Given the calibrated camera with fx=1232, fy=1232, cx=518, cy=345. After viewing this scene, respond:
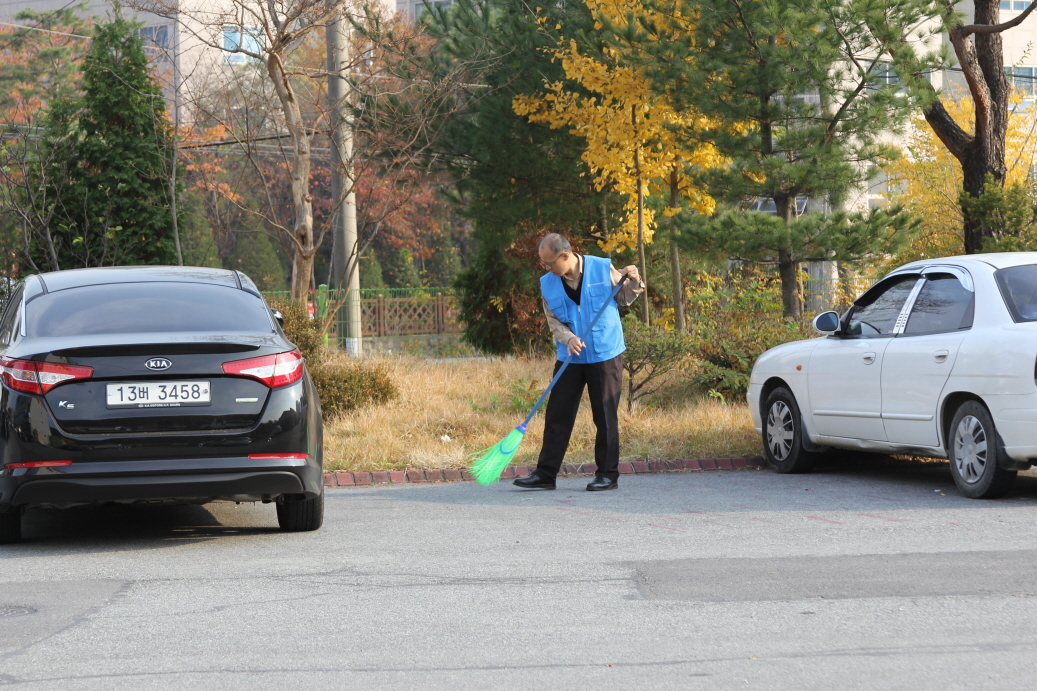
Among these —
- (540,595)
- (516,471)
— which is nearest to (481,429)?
(516,471)

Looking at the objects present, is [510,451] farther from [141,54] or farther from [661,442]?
[141,54]

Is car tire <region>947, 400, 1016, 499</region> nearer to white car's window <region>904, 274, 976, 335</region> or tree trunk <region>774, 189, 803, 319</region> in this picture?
white car's window <region>904, 274, 976, 335</region>

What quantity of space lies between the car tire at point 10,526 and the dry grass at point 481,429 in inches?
135

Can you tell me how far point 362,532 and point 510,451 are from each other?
1955 mm

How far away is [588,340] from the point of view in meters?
8.91

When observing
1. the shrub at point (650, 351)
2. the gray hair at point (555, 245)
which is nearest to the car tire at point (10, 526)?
the gray hair at point (555, 245)

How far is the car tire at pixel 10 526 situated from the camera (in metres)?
6.96

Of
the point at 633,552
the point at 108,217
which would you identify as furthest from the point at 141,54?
the point at 633,552

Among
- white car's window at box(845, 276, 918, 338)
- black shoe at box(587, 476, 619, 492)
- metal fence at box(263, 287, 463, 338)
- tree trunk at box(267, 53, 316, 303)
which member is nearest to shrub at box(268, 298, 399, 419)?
tree trunk at box(267, 53, 316, 303)

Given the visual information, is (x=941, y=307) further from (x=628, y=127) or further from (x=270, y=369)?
(x=628, y=127)

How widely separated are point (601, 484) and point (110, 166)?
920 centimetres

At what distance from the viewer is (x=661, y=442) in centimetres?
1077

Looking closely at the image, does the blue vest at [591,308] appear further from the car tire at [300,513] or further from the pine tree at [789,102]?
the pine tree at [789,102]

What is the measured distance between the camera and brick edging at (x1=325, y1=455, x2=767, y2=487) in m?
9.89
